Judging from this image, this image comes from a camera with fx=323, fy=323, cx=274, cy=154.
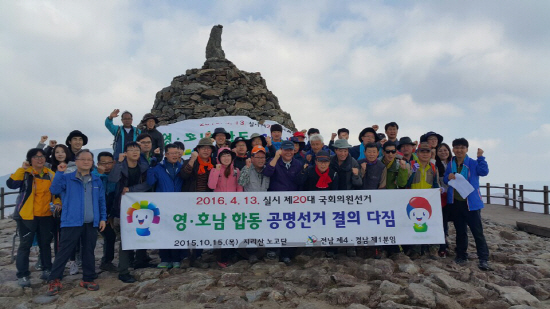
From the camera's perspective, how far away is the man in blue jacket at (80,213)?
4.34 m

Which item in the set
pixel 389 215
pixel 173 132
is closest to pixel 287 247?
pixel 389 215

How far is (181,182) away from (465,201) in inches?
183

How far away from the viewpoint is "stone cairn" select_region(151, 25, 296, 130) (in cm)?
1303

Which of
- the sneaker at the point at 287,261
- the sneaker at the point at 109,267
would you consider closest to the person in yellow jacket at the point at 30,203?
the sneaker at the point at 109,267

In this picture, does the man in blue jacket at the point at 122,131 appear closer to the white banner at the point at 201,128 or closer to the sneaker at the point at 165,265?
the white banner at the point at 201,128

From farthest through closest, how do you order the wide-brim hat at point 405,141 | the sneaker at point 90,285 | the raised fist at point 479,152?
the wide-brim hat at point 405,141 → the raised fist at point 479,152 → the sneaker at point 90,285

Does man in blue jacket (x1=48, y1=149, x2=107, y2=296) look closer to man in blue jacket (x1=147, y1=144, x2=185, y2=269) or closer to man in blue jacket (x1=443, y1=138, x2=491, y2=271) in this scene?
man in blue jacket (x1=147, y1=144, x2=185, y2=269)

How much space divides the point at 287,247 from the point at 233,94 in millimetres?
9558

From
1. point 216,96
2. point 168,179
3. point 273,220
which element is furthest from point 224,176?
point 216,96

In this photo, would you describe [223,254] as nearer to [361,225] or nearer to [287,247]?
[287,247]

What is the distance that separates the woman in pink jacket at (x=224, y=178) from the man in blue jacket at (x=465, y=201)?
352cm

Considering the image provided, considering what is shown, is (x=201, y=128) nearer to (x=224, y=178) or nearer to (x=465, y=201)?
(x=224, y=178)

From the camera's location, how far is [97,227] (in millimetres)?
4547

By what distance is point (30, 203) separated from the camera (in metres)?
4.60
